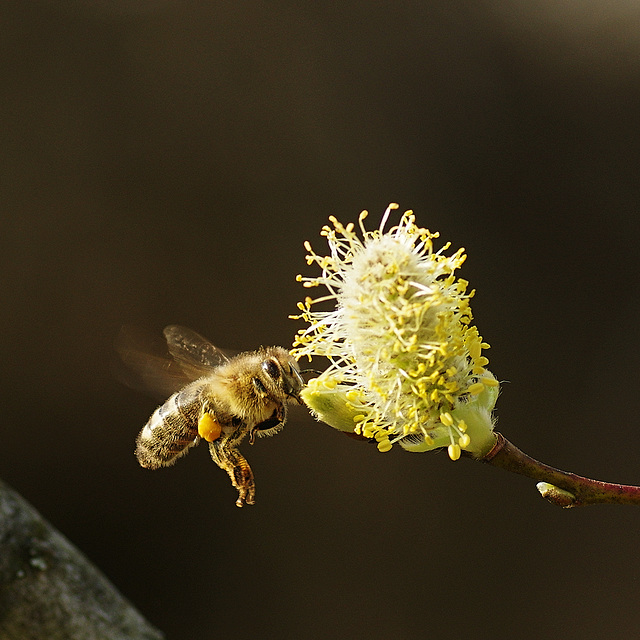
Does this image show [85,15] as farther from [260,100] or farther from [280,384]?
[280,384]

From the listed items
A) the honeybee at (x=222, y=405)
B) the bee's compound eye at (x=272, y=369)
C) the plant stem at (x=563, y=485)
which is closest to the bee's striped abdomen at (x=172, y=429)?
the honeybee at (x=222, y=405)

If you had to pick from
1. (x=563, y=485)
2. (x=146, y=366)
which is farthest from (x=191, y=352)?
(x=563, y=485)

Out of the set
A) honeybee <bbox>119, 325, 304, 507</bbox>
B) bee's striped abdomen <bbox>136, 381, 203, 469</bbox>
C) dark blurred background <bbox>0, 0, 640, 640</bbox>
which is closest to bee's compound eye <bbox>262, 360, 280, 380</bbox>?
honeybee <bbox>119, 325, 304, 507</bbox>

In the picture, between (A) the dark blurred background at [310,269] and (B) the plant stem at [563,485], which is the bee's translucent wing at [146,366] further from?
(A) the dark blurred background at [310,269]

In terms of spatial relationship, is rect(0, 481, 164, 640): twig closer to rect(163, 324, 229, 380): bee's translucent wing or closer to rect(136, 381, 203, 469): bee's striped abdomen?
rect(136, 381, 203, 469): bee's striped abdomen

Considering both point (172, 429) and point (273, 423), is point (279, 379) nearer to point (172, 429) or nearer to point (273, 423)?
point (273, 423)

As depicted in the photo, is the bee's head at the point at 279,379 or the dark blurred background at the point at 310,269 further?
the dark blurred background at the point at 310,269

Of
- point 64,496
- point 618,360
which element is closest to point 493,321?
point 618,360
